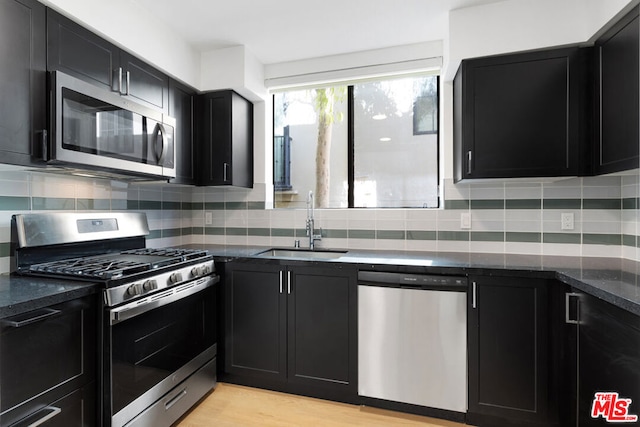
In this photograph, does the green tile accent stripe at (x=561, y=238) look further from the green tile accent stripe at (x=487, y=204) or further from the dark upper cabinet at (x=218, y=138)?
the dark upper cabinet at (x=218, y=138)

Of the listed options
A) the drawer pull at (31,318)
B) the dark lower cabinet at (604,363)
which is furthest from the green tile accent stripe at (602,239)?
the drawer pull at (31,318)

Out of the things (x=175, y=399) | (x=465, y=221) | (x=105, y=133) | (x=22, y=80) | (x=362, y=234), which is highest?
(x=22, y=80)

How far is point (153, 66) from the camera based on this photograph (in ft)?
7.19

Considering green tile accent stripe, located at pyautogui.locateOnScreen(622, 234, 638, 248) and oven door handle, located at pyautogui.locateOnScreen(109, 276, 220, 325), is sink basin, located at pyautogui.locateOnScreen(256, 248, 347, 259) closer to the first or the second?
oven door handle, located at pyautogui.locateOnScreen(109, 276, 220, 325)

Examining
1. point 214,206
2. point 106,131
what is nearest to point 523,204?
point 214,206

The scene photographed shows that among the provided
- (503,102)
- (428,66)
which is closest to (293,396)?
(503,102)

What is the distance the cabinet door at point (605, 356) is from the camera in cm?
120

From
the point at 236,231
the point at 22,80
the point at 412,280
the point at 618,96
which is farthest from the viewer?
the point at 236,231

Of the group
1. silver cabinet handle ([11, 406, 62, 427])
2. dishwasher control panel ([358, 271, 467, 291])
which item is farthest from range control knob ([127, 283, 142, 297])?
dishwasher control panel ([358, 271, 467, 291])

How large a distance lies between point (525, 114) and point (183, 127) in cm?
229

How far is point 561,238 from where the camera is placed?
88.7 inches

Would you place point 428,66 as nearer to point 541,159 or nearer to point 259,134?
point 541,159

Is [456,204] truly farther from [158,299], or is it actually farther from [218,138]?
[158,299]

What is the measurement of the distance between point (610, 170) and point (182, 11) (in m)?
2.64
